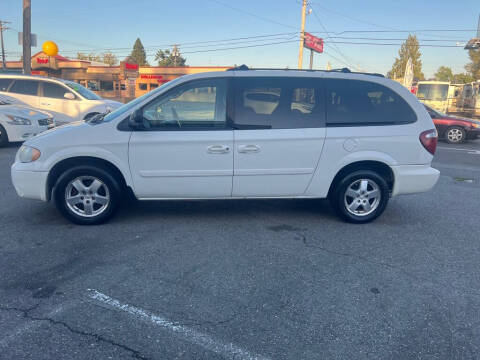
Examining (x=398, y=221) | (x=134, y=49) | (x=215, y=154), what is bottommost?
(x=398, y=221)

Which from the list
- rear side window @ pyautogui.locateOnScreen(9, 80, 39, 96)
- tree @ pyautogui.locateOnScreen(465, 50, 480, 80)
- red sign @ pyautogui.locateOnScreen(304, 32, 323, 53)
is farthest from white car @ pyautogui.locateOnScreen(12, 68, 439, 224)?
tree @ pyautogui.locateOnScreen(465, 50, 480, 80)

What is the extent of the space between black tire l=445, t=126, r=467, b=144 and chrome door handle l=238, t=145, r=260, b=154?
1233cm

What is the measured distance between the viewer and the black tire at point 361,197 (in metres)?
4.91

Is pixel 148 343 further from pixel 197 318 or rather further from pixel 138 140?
pixel 138 140

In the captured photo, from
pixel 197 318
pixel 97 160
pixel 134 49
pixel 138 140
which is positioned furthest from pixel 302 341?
pixel 134 49

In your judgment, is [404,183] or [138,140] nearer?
[138,140]

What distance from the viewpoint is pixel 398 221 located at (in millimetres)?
5266

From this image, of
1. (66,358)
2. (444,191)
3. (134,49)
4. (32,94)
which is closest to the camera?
(66,358)

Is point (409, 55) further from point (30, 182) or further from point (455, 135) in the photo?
point (30, 182)

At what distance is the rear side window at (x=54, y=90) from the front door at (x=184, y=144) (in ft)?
31.5

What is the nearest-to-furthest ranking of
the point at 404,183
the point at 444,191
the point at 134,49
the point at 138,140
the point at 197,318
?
the point at 197,318, the point at 138,140, the point at 404,183, the point at 444,191, the point at 134,49

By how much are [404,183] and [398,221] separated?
60 cm

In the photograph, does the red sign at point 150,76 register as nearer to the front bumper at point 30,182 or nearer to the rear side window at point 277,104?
the front bumper at point 30,182

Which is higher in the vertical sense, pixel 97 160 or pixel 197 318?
pixel 97 160
